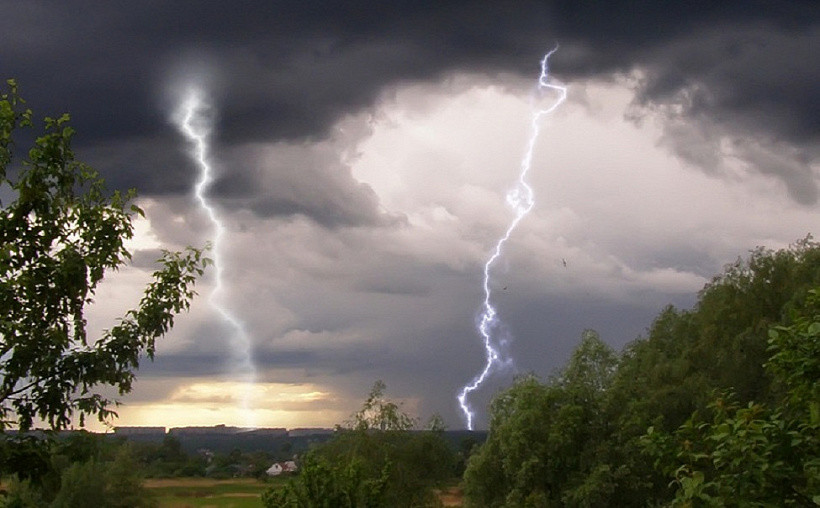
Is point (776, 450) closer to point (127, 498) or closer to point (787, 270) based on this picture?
point (787, 270)

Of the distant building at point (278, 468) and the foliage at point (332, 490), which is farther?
the distant building at point (278, 468)

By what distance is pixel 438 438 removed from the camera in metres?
66.1

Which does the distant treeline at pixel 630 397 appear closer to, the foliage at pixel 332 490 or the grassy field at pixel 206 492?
the foliage at pixel 332 490

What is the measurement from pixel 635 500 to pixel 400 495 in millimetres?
20824

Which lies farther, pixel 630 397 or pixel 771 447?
pixel 630 397

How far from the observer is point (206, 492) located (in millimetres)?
101188

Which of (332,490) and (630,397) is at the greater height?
(630,397)

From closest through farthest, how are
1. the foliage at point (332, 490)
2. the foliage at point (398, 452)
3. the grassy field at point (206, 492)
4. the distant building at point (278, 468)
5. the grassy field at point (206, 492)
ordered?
the foliage at point (332, 490) < the foliage at point (398, 452) < the grassy field at point (206, 492) < the grassy field at point (206, 492) < the distant building at point (278, 468)

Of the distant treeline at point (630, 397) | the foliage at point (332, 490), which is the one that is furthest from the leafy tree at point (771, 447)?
the distant treeline at point (630, 397)

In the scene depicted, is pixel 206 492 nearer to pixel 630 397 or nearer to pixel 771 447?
pixel 630 397

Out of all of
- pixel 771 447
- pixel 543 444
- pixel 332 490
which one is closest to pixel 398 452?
pixel 543 444

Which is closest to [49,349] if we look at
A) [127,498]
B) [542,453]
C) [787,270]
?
[542,453]

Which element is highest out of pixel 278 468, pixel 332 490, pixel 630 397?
pixel 630 397

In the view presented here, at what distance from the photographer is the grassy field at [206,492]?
8902 centimetres
